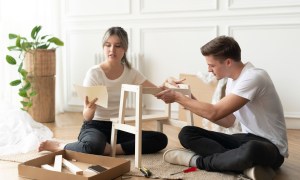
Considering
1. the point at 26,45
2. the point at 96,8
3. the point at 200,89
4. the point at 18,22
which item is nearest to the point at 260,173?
the point at 200,89

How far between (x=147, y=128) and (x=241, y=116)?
1.29 m

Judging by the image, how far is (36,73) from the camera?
3.32m

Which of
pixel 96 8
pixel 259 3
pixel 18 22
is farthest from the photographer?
pixel 96 8

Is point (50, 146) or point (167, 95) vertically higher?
point (167, 95)

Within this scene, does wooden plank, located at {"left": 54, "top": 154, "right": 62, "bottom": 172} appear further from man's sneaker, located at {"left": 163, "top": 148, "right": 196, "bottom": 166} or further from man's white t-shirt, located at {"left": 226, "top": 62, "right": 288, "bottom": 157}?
man's white t-shirt, located at {"left": 226, "top": 62, "right": 288, "bottom": 157}

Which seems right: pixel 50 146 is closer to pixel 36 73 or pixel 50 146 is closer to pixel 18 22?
pixel 36 73

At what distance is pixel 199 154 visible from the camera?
2041 mm

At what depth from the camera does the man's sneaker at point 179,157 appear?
2.06 meters

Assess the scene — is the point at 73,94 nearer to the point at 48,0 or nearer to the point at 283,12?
the point at 48,0

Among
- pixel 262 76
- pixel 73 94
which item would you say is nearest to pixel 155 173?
pixel 262 76

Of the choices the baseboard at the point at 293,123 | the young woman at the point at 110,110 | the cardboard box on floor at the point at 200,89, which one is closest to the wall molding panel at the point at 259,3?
the cardboard box on floor at the point at 200,89

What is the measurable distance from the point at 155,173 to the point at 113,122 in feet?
1.24

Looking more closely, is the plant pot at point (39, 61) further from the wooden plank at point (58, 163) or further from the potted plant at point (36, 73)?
the wooden plank at point (58, 163)

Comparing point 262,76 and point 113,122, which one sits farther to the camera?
point 113,122
